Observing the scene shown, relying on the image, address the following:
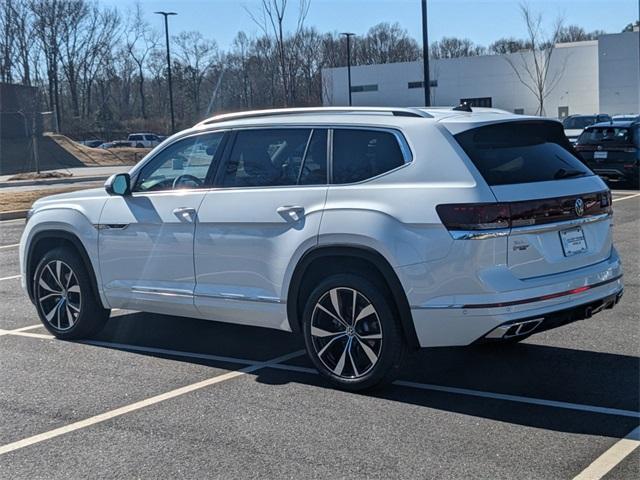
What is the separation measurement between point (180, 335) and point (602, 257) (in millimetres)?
3585

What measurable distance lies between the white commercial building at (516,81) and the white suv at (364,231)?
55.4 metres

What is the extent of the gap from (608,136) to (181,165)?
1589 centimetres

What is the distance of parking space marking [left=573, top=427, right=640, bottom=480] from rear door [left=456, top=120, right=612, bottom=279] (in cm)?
107

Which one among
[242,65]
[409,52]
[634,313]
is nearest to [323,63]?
[242,65]

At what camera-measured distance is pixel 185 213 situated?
231 inches

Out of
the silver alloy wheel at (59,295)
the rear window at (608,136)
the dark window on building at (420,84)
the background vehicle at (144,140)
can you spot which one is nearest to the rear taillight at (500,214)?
the silver alloy wheel at (59,295)

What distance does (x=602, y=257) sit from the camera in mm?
5254

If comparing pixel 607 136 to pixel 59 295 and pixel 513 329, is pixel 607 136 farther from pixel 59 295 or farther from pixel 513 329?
pixel 513 329

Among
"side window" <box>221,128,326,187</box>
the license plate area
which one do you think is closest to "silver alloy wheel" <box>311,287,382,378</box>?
"side window" <box>221,128,326,187</box>

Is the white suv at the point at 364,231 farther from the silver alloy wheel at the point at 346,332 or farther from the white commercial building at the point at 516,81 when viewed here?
the white commercial building at the point at 516,81

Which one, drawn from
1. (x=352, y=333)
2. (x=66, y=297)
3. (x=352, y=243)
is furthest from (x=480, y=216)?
(x=66, y=297)

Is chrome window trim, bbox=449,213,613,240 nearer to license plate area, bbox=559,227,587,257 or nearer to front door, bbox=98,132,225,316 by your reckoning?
license plate area, bbox=559,227,587,257

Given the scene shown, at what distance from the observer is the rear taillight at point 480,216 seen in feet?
15.1

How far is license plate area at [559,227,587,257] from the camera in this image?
4914 millimetres
